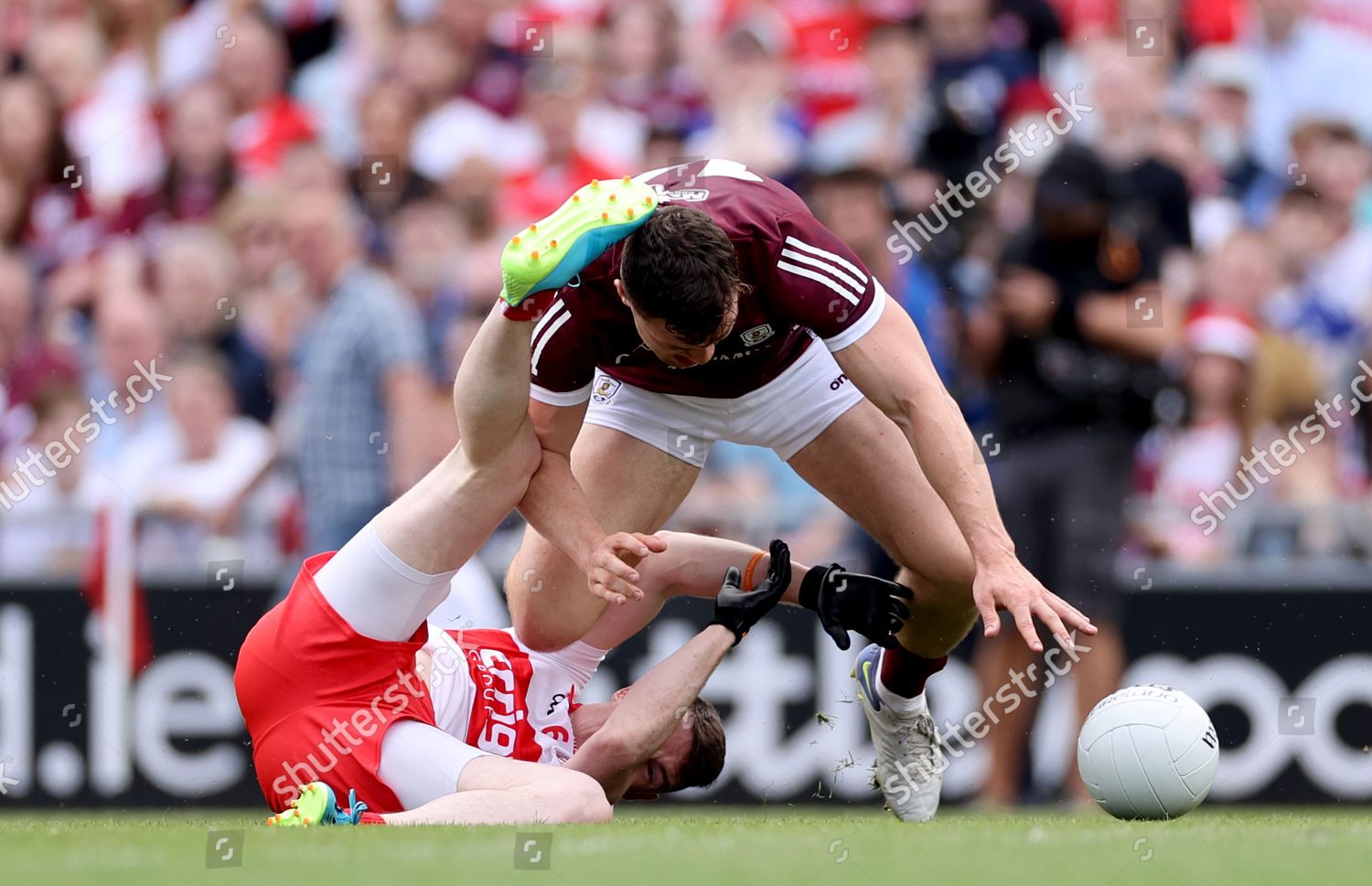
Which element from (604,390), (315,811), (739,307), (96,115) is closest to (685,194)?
(739,307)

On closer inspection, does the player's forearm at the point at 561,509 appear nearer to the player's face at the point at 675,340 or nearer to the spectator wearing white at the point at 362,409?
the player's face at the point at 675,340

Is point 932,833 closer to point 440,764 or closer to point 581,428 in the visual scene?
point 440,764

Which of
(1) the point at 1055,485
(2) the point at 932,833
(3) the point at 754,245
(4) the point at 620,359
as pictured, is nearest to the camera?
(2) the point at 932,833

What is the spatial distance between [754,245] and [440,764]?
178 centimetres

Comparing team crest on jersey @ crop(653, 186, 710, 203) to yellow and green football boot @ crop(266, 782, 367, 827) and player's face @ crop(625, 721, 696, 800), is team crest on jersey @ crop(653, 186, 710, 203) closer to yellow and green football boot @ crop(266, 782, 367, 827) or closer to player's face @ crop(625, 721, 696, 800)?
player's face @ crop(625, 721, 696, 800)

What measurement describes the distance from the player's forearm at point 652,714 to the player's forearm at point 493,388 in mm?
882

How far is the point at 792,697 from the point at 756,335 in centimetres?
347

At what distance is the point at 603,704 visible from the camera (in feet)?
21.3

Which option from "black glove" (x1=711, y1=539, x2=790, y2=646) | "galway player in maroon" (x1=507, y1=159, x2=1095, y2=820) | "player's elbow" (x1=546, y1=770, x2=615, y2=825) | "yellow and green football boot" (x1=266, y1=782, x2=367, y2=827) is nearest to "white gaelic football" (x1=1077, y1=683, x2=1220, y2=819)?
"galway player in maroon" (x1=507, y1=159, x2=1095, y2=820)

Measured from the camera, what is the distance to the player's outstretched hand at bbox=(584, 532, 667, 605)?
5465 millimetres

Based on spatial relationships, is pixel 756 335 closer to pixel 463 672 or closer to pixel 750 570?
pixel 750 570

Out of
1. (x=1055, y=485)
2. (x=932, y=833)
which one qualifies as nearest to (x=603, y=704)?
(x=932, y=833)

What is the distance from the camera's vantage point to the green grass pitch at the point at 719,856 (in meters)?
4.14

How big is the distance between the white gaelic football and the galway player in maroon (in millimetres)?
396
